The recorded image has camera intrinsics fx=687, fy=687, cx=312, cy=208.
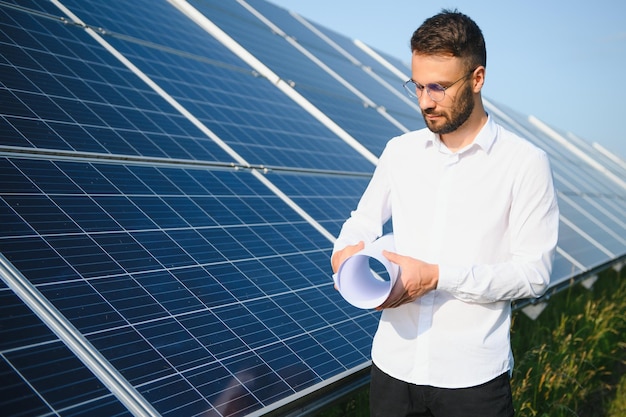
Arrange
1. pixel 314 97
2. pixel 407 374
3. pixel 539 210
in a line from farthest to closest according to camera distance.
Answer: pixel 314 97
pixel 407 374
pixel 539 210

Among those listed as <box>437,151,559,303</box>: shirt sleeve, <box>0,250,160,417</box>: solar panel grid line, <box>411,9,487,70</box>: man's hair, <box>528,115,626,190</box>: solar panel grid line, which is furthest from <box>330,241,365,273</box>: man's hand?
<box>528,115,626,190</box>: solar panel grid line

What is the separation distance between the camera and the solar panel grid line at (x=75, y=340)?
2.81 m

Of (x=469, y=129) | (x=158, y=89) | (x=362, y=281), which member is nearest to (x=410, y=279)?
(x=362, y=281)

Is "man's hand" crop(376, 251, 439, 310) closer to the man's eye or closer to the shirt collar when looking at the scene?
the shirt collar

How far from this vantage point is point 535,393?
6.26m

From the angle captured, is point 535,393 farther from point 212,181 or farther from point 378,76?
point 378,76

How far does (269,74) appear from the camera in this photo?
27.2ft

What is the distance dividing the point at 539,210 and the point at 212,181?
2.72 metres

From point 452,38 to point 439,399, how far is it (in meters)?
1.57

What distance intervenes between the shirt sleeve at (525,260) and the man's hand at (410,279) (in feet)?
0.14

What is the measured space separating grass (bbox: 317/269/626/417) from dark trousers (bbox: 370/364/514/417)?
192 cm

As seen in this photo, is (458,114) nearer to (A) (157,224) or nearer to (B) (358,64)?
(A) (157,224)

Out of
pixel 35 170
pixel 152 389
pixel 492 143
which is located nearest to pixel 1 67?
pixel 35 170

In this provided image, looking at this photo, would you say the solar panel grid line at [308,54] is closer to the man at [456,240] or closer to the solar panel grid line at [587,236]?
the solar panel grid line at [587,236]
